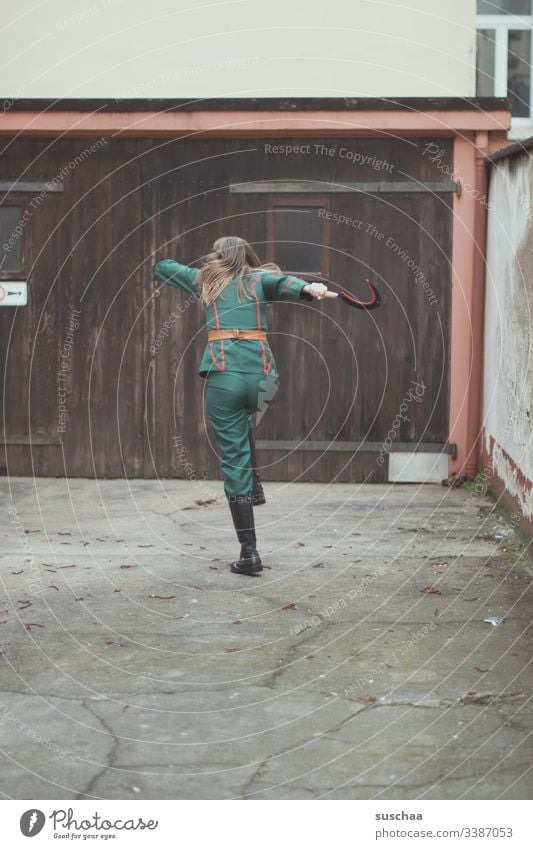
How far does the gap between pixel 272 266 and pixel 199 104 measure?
130 inches

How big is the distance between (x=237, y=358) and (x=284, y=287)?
48cm

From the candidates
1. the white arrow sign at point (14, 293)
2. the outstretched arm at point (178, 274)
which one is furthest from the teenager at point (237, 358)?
the white arrow sign at point (14, 293)

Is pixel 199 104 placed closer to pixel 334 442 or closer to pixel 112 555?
pixel 334 442

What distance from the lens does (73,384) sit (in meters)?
10.6

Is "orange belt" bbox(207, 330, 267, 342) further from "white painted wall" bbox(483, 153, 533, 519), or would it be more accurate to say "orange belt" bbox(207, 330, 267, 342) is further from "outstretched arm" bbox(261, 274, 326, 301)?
"white painted wall" bbox(483, 153, 533, 519)
